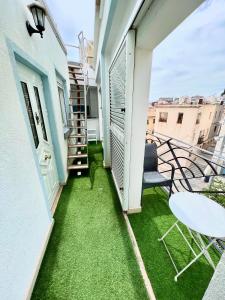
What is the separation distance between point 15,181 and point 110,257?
3.93ft

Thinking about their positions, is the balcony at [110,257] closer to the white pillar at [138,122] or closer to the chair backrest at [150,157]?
the white pillar at [138,122]

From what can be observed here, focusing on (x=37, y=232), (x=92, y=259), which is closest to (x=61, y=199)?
(x=37, y=232)

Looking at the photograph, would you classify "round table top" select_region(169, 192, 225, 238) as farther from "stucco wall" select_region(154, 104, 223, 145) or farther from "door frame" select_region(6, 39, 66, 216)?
"stucco wall" select_region(154, 104, 223, 145)

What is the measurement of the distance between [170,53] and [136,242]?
7.56 ft

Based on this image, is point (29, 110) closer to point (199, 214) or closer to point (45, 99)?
point (45, 99)

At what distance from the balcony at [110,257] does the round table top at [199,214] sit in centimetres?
59

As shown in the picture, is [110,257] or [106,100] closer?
[110,257]

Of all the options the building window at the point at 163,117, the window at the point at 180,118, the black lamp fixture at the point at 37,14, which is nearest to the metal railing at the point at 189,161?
the black lamp fixture at the point at 37,14

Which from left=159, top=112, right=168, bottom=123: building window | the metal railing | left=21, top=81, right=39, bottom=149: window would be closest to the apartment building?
left=159, top=112, right=168, bottom=123: building window

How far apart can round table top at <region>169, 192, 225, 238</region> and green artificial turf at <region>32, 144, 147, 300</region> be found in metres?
0.73

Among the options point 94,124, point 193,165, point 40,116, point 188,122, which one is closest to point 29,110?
point 40,116

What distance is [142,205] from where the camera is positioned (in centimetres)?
206

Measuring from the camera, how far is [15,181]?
100 cm

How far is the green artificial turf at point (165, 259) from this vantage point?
1.10m
